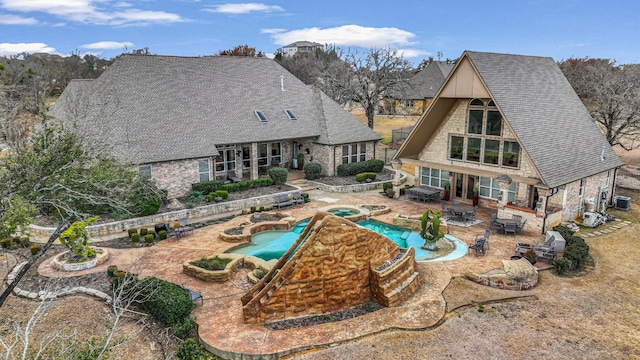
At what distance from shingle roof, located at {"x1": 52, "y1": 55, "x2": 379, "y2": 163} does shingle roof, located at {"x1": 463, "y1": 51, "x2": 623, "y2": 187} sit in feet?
39.9

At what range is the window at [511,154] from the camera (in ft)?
74.2

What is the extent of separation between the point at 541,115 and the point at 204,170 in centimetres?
1963

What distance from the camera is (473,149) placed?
80.7 ft

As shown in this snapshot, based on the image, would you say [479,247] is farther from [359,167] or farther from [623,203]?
[359,167]

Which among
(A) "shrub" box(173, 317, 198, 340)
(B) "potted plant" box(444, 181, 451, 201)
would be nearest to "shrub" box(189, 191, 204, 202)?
(A) "shrub" box(173, 317, 198, 340)

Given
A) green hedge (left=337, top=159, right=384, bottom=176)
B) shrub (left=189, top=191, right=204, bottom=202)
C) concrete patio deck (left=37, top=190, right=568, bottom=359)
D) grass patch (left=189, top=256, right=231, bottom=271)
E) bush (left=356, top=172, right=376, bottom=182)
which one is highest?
green hedge (left=337, top=159, right=384, bottom=176)

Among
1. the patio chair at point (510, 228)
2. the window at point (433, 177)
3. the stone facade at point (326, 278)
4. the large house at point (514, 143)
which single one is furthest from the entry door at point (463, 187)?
the stone facade at point (326, 278)

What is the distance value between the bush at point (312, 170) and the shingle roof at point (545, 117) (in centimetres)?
1303

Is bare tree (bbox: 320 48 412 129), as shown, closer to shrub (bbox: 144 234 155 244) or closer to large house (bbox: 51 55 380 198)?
large house (bbox: 51 55 380 198)

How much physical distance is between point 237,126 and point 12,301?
17802mm

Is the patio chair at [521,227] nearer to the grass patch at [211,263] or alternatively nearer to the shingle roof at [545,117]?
the shingle roof at [545,117]

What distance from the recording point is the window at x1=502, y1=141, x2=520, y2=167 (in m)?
22.6

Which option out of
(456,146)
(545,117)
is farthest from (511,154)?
(456,146)

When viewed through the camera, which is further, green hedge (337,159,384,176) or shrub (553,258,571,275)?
green hedge (337,159,384,176)
